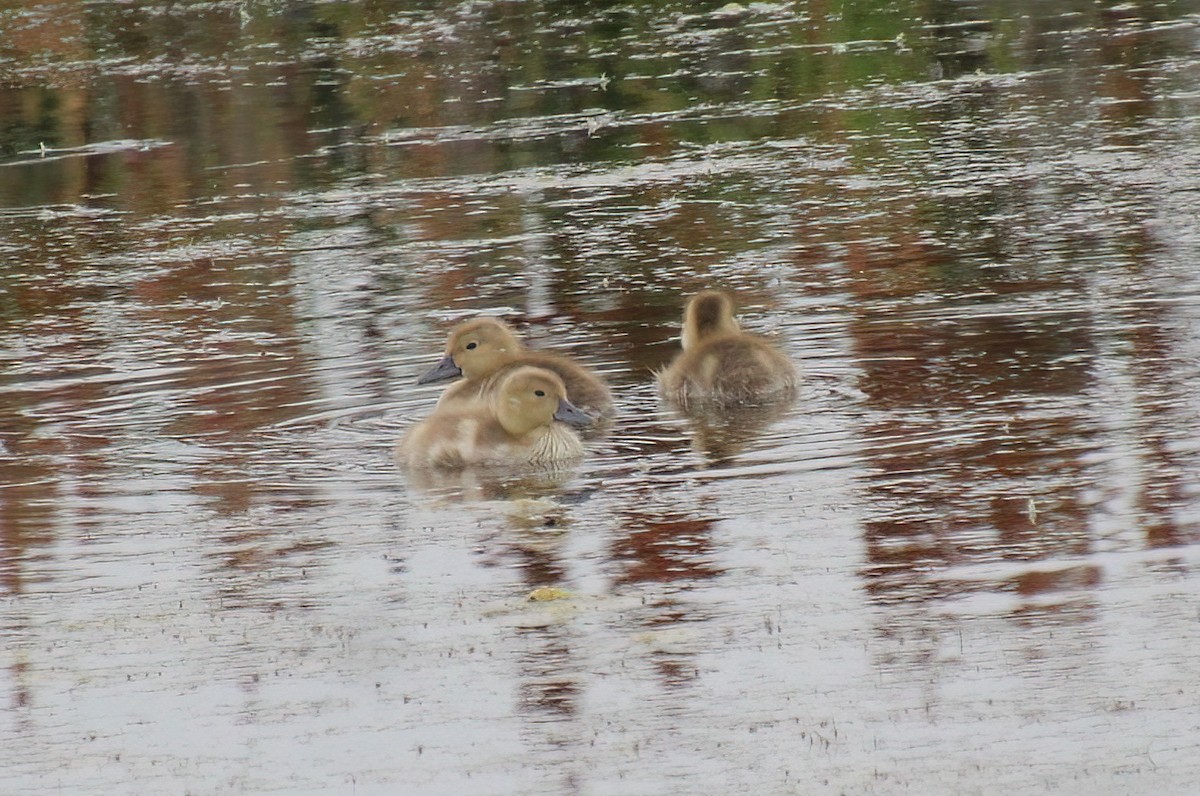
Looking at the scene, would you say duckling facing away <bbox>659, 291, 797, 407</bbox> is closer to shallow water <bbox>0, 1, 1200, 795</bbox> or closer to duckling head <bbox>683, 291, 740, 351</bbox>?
duckling head <bbox>683, 291, 740, 351</bbox>

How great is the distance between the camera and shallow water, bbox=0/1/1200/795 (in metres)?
5.20

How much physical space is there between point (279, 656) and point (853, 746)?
5.37 ft

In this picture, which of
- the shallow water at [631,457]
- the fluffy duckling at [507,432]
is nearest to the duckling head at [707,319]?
the shallow water at [631,457]

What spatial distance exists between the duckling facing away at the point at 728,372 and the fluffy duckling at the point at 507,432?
752mm

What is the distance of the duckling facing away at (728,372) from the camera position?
884 centimetres

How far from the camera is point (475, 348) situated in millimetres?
9305

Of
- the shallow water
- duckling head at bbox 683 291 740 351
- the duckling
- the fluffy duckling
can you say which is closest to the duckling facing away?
duckling head at bbox 683 291 740 351

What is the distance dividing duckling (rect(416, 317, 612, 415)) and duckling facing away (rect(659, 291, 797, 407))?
34 cm

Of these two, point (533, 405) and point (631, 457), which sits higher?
point (533, 405)

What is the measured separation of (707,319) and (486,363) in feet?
3.01

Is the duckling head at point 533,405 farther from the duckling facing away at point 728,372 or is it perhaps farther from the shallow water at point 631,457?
the duckling facing away at point 728,372

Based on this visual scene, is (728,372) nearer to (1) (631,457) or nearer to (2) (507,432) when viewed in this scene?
(1) (631,457)

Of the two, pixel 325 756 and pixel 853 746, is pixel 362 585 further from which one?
pixel 853 746

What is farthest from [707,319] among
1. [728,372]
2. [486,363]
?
[486,363]
